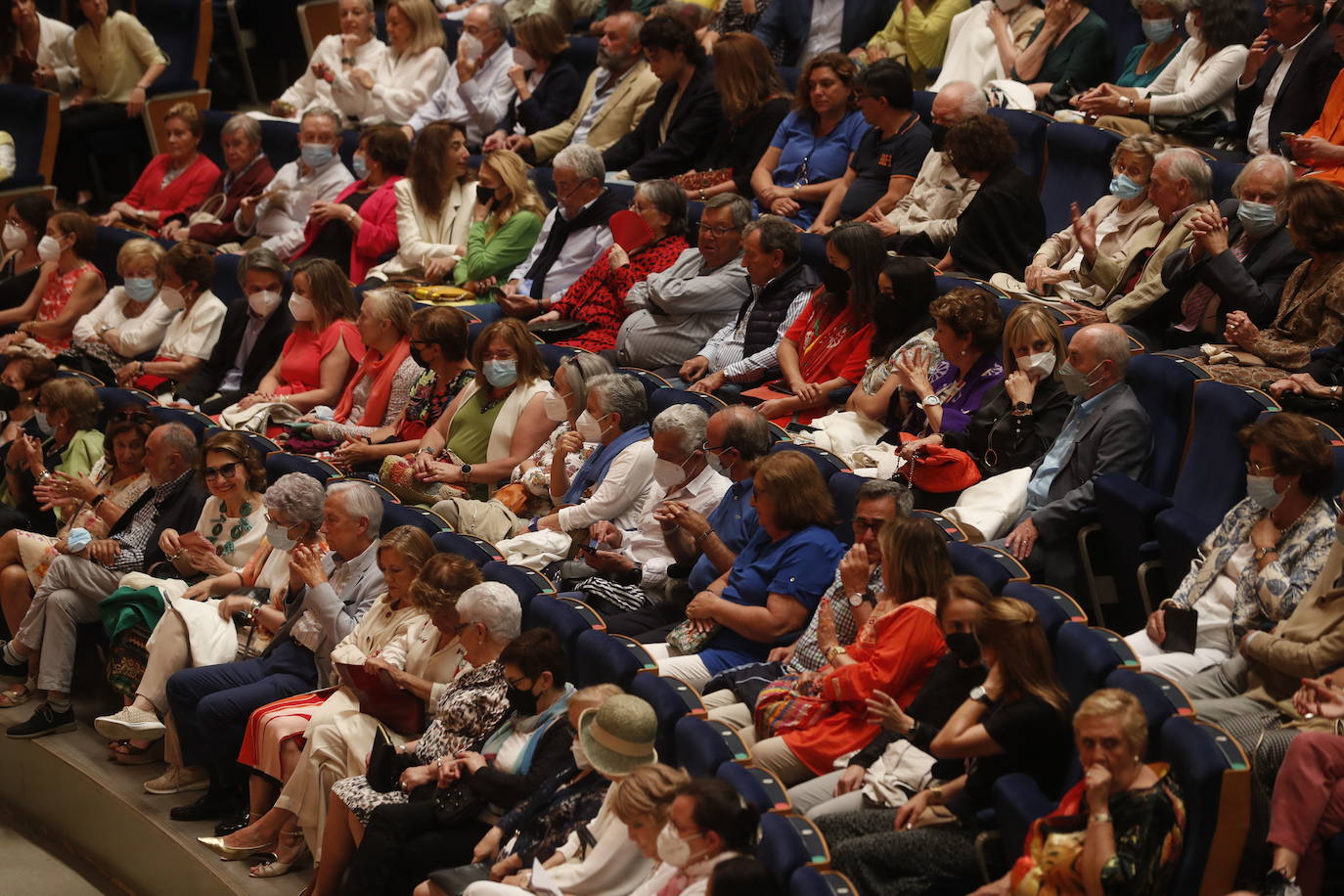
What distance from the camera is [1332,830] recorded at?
9.23 ft

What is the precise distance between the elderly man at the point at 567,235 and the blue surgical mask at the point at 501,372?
872mm

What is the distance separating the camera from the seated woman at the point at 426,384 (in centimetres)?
539

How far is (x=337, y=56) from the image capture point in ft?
26.2

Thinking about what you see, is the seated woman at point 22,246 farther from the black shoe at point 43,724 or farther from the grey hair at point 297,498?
the grey hair at point 297,498

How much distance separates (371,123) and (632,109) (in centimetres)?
141

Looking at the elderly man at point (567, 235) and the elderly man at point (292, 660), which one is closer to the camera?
the elderly man at point (292, 660)

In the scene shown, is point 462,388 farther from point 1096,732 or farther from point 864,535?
point 1096,732

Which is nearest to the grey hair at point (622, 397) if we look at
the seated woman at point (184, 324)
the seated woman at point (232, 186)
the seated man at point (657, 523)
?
the seated man at point (657, 523)

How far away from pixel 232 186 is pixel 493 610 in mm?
4107

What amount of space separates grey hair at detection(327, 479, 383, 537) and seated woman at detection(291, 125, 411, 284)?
7.49 feet

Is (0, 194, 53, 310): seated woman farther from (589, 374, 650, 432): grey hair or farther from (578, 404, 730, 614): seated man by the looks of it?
(578, 404, 730, 614): seated man

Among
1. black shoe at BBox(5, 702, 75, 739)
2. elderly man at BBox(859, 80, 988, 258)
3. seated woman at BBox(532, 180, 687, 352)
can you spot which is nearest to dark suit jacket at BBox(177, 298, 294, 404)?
seated woman at BBox(532, 180, 687, 352)

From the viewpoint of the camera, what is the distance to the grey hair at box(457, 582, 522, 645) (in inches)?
154

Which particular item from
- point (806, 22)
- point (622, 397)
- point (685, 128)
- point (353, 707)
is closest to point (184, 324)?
point (685, 128)
